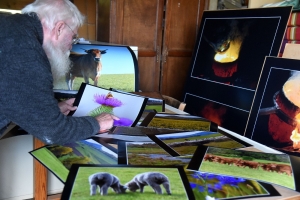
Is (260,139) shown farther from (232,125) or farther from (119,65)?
(119,65)

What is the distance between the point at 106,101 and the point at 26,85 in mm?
416

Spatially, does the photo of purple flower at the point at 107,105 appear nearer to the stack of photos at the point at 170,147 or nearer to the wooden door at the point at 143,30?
the stack of photos at the point at 170,147

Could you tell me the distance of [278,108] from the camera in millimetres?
1497

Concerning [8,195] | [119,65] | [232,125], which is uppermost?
[119,65]

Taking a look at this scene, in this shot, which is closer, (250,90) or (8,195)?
(8,195)

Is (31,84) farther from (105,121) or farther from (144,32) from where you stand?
(144,32)

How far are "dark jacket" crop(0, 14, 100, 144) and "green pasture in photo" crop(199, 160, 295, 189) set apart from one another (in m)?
0.44

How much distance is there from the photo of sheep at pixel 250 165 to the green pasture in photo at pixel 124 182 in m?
0.10

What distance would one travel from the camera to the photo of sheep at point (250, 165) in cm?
80

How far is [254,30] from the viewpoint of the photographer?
6.22ft

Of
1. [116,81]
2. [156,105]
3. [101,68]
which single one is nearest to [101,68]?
[101,68]

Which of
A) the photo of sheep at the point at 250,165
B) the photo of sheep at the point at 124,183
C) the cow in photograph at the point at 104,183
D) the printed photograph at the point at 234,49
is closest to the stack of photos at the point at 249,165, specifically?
the photo of sheep at the point at 250,165

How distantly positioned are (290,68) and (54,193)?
123cm

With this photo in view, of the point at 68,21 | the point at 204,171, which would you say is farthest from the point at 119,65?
the point at 204,171
